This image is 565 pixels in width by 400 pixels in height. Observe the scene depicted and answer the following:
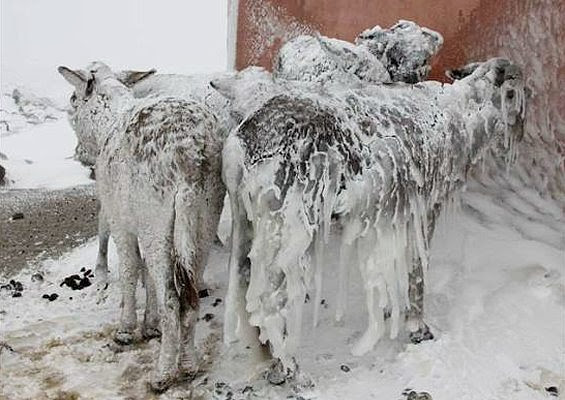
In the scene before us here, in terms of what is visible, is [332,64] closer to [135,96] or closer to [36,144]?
[135,96]

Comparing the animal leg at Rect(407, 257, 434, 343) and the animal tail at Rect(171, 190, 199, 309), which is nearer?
the animal tail at Rect(171, 190, 199, 309)

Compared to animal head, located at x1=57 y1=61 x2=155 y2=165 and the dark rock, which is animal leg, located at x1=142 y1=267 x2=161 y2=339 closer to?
animal head, located at x1=57 y1=61 x2=155 y2=165

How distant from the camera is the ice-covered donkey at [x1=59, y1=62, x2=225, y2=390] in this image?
3420mm

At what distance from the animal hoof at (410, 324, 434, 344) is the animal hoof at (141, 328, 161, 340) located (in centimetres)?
125

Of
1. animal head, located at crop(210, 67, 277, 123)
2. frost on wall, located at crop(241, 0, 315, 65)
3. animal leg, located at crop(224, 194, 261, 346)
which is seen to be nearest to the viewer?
animal leg, located at crop(224, 194, 261, 346)

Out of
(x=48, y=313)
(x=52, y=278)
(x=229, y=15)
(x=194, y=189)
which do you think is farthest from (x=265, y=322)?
(x=229, y=15)

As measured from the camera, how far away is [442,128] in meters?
4.02

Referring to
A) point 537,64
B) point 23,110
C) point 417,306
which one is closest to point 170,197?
point 417,306

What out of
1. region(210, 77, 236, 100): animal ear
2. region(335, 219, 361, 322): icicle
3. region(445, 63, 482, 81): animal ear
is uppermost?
region(445, 63, 482, 81): animal ear

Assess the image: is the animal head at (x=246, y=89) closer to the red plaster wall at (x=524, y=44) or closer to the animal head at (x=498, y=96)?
the animal head at (x=498, y=96)

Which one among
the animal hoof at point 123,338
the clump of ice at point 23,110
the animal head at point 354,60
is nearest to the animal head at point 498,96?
the animal head at point 354,60

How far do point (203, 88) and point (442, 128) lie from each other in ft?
5.04

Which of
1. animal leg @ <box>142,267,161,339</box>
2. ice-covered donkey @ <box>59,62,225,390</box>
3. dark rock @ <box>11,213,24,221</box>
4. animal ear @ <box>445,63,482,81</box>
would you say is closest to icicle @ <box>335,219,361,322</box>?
ice-covered donkey @ <box>59,62,225,390</box>

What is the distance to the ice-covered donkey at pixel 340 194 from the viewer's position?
3406 millimetres
